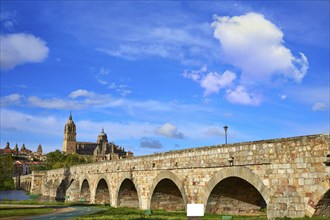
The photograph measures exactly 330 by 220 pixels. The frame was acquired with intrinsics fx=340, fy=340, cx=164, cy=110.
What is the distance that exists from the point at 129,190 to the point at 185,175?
36.2 ft

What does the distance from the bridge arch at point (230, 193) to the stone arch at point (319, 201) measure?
9.94ft

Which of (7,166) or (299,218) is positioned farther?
(7,166)

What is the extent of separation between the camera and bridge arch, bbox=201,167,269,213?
14.5m

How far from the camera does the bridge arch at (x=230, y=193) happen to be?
1452 centimetres

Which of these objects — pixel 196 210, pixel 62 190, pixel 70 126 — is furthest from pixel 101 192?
A: pixel 70 126

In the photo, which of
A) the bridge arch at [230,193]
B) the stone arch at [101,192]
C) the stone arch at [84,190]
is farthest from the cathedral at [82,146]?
the bridge arch at [230,193]

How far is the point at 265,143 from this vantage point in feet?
42.4

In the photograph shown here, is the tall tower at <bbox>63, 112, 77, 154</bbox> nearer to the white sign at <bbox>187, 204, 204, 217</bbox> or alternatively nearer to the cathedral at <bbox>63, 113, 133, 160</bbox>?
the cathedral at <bbox>63, 113, 133, 160</bbox>

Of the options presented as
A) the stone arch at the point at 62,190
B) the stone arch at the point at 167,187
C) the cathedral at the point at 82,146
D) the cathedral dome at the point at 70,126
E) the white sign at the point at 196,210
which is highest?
the cathedral dome at the point at 70,126

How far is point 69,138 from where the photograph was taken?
18525cm

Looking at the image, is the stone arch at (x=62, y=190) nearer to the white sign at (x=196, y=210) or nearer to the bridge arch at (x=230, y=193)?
the bridge arch at (x=230, y=193)

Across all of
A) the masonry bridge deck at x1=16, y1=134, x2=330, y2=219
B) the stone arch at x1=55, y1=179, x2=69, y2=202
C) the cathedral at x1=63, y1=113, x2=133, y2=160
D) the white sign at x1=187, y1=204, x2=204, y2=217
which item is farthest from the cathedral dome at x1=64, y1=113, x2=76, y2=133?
the white sign at x1=187, y1=204, x2=204, y2=217

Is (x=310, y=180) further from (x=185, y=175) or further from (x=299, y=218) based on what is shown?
(x=185, y=175)

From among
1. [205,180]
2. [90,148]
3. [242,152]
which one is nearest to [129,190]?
[205,180]
